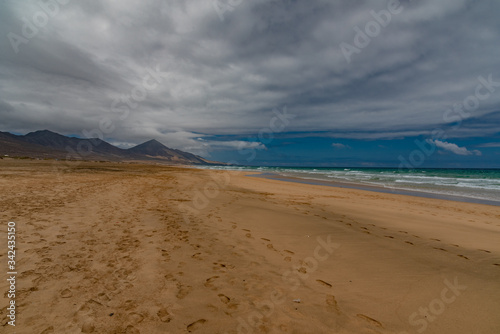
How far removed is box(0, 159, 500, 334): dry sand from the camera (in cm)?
350

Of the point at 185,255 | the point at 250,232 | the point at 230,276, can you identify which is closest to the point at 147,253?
the point at 185,255

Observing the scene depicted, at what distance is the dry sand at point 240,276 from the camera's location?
11.5ft

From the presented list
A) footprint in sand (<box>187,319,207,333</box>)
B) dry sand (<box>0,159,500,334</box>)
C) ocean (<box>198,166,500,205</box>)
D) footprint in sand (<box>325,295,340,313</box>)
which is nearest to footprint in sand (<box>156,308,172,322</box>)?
dry sand (<box>0,159,500,334</box>)

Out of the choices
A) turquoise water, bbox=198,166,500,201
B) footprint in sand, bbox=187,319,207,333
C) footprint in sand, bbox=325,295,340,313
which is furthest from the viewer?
turquoise water, bbox=198,166,500,201

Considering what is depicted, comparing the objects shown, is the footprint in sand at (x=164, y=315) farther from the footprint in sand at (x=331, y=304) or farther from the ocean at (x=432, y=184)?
the ocean at (x=432, y=184)

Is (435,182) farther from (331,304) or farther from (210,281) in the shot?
(210,281)

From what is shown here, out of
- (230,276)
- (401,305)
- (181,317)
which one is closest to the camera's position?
(181,317)

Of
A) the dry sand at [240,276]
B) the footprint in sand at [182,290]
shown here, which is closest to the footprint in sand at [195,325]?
the dry sand at [240,276]

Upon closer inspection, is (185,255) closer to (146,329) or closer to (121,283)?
(121,283)

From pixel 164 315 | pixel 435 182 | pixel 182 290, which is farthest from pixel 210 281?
pixel 435 182

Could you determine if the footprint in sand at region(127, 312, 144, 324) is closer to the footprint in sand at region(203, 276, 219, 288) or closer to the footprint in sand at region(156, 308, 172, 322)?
the footprint in sand at region(156, 308, 172, 322)

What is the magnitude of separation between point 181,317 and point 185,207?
27.3 feet

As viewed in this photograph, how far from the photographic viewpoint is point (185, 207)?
11461mm

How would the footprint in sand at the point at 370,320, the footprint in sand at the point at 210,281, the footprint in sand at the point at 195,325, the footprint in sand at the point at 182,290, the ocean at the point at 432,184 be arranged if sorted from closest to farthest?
the footprint in sand at the point at 195,325, the footprint in sand at the point at 370,320, the footprint in sand at the point at 182,290, the footprint in sand at the point at 210,281, the ocean at the point at 432,184
